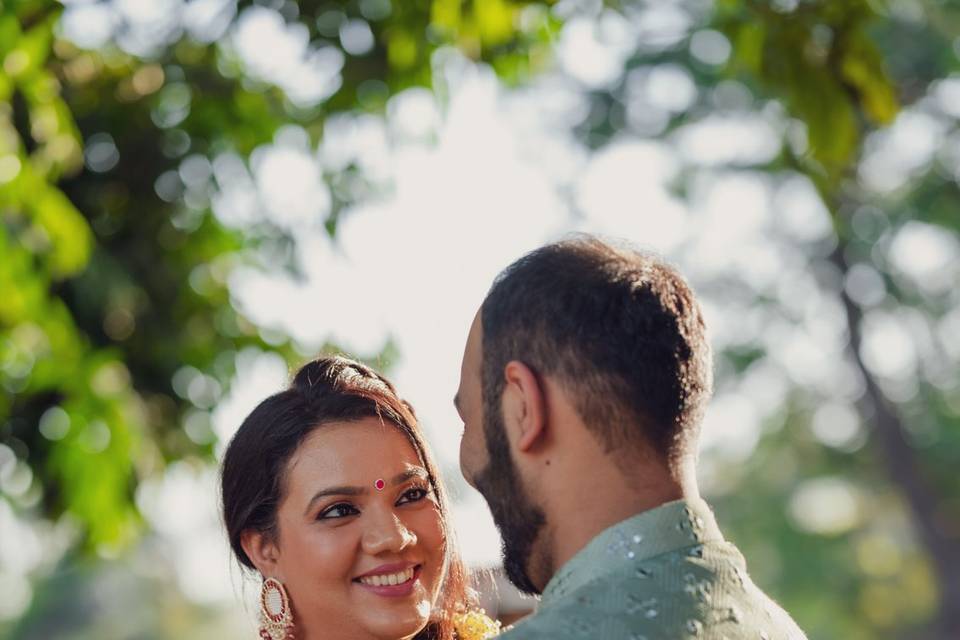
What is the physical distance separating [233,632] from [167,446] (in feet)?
285

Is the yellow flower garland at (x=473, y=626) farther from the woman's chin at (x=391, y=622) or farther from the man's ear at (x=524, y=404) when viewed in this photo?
the man's ear at (x=524, y=404)

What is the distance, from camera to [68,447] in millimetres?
7375

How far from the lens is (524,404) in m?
2.99

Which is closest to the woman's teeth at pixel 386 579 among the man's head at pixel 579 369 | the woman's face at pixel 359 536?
the woman's face at pixel 359 536

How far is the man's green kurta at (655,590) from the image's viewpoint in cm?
282

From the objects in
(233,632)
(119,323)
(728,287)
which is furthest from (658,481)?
(233,632)

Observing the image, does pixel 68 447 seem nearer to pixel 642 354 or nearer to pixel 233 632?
pixel 642 354

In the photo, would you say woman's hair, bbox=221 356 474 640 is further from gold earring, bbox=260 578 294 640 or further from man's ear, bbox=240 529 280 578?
gold earring, bbox=260 578 294 640

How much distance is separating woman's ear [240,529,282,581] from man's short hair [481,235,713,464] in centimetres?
160

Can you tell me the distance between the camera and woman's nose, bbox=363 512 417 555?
425cm

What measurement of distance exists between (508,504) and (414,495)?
4.54 ft

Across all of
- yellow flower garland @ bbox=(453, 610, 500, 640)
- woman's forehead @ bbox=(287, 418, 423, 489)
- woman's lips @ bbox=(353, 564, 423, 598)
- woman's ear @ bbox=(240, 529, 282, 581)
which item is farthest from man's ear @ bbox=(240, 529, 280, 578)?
yellow flower garland @ bbox=(453, 610, 500, 640)

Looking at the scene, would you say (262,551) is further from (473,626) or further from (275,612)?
(473,626)

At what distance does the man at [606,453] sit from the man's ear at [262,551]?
60.9 inches
